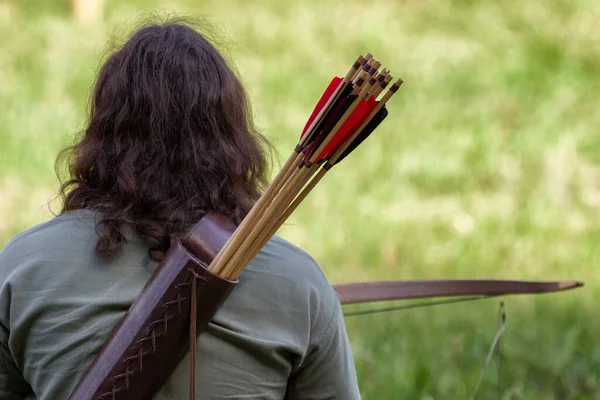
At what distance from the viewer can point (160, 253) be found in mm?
1692

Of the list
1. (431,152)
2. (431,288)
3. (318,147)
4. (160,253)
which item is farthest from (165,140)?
(431,152)

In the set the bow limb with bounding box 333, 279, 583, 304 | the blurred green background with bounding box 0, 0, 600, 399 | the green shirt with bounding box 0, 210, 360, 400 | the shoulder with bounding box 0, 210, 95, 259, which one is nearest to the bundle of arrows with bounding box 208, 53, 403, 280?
the green shirt with bounding box 0, 210, 360, 400

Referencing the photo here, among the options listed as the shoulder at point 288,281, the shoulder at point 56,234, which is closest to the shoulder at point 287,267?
the shoulder at point 288,281

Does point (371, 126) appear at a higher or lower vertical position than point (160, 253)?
higher

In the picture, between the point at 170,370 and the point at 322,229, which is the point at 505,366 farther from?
the point at 170,370

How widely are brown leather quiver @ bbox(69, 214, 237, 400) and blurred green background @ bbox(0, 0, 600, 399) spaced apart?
1672 millimetres

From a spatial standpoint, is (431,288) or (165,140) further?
(431,288)

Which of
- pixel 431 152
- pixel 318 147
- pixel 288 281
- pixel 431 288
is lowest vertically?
pixel 431 152

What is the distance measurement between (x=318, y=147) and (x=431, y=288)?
0.93 m

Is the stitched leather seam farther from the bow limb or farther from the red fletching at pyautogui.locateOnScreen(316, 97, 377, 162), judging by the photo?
the bow limb

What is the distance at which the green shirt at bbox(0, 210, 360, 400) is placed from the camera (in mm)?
1690

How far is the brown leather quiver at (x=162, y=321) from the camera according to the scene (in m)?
1.64

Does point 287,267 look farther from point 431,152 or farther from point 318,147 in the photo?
point 431,152

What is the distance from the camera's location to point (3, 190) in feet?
17.6
